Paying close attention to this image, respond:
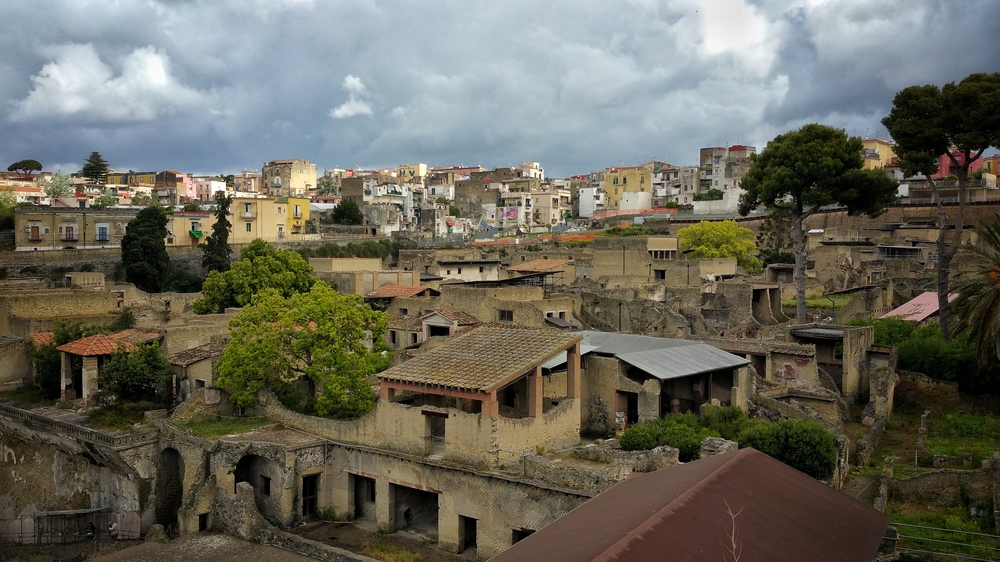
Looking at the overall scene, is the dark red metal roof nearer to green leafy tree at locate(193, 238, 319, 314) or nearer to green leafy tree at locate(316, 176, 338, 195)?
green leafy tree at locate(193, 238, 319, 314)

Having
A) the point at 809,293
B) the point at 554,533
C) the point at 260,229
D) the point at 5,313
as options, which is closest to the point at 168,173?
the point at 260,229

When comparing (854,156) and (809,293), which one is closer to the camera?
(854,156)

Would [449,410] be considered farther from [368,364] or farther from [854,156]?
[854,156]

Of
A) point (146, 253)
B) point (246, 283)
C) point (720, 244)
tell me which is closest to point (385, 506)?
point (246, 283)

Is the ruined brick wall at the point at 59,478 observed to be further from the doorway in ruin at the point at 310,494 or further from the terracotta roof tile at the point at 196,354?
the doorway in ruin at the point at 310,494

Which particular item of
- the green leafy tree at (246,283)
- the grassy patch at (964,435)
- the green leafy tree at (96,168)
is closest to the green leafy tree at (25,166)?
the green leafy tree at (96,168)

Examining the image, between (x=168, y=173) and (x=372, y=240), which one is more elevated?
(x=168, y=173)

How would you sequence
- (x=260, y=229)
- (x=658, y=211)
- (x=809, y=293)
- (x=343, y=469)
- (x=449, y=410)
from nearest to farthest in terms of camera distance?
(x=449, y=410), (x=343, y=469), (x=809, y=293), (x=260, y=229), (x=658, y=211)

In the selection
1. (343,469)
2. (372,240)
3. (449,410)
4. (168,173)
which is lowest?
(343,469)

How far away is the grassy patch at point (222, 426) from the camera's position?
24.3m

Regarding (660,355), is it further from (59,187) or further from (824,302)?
(59,187)

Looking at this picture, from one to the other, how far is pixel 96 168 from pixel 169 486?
9918 centimetres

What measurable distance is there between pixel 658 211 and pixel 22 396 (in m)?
76.4

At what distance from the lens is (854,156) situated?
1410 inches
